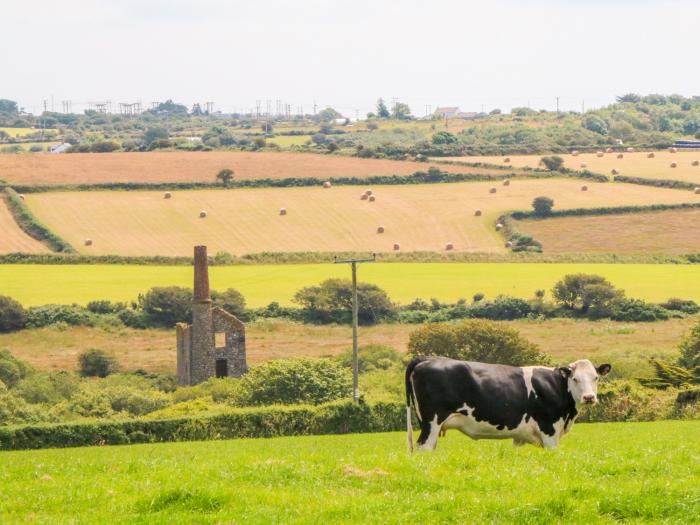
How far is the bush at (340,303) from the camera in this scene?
9575 cm

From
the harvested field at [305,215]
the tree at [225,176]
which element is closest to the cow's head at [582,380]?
the harvested field at [305,215]

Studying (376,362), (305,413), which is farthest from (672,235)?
(305,413)

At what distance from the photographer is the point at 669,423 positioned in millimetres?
41375

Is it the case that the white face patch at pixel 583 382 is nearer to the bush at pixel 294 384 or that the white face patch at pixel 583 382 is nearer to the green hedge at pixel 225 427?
the green hedge at pixel 225 427

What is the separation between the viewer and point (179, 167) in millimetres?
150125

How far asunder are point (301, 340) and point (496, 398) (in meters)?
67.5

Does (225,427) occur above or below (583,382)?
below

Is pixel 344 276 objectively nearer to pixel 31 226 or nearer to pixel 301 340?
pixel 301 340

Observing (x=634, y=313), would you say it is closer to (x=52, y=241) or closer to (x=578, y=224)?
(x=578, y=224)

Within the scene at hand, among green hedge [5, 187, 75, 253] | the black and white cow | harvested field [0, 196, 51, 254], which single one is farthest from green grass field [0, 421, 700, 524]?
green hedge [5, 187, 75, 253]

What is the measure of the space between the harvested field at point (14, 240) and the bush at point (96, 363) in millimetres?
33127

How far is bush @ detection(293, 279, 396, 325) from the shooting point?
314 feet

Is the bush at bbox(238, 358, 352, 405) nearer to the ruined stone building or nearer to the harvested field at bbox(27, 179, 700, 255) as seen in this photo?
the ruined stone building

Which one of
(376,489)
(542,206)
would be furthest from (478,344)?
(542,206)
